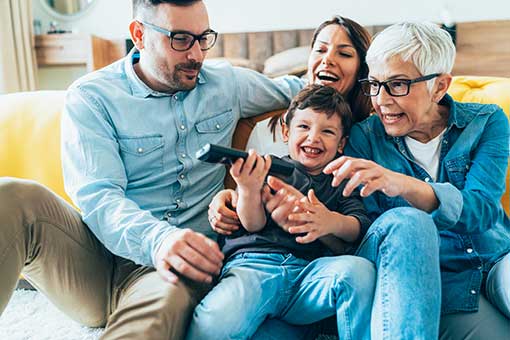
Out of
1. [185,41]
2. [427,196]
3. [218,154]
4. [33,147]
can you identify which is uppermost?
[185,41]

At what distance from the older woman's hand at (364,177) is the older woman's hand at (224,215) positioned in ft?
0.83

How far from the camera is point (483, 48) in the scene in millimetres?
3443

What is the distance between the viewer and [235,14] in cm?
379

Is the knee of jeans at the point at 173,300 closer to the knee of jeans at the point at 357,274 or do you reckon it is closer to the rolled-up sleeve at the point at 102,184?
the rolled-up sleeve at the point at 102,184

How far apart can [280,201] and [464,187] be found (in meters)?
0.41

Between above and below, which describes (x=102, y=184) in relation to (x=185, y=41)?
below

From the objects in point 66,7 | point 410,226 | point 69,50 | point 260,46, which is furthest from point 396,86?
point 66,7

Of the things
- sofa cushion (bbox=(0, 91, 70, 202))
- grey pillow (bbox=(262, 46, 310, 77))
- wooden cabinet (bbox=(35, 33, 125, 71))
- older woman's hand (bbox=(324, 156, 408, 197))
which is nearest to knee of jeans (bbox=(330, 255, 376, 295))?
older woman's hand (bbox=(324, 156, 408, 197))

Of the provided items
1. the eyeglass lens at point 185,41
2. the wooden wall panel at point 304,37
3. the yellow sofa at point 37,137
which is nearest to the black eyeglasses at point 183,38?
the eyeglass lens at point 185,41

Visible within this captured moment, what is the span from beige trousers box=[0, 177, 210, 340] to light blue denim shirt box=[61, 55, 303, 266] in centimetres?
7

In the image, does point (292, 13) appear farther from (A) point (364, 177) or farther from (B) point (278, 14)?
(A) point (364, 177)

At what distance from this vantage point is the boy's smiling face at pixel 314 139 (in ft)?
4.20

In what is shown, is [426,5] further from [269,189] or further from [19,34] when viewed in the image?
[269,189]

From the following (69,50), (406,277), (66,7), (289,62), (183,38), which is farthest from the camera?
(66,7)
